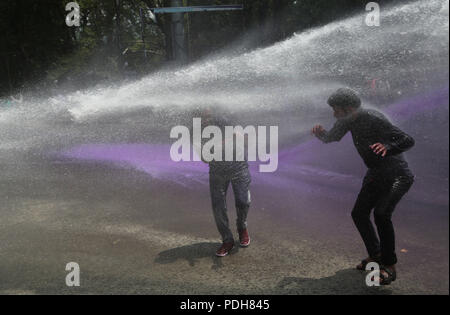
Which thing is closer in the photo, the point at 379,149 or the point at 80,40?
the point at 379,149

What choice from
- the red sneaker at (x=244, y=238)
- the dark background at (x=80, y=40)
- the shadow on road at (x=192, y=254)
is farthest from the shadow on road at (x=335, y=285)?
the dark background at (x=80, y=40)

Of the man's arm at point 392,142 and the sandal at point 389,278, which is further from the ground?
the man's arm at point 392,142

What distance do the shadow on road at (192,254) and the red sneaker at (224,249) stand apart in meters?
0.05

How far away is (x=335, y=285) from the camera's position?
3.65m

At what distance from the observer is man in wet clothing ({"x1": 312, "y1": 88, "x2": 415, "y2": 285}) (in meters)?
3.52

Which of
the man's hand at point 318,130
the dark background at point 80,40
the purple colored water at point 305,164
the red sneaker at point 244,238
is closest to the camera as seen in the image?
the man's hand at point 318,130

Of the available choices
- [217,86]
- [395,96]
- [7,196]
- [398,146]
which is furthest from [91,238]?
[395,96]

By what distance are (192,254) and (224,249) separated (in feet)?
1.13

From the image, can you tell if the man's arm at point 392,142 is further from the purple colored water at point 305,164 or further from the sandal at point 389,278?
the purple colored water at point 305,164

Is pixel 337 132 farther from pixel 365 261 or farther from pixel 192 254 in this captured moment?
pixel 192 254

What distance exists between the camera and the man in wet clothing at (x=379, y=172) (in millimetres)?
3523
